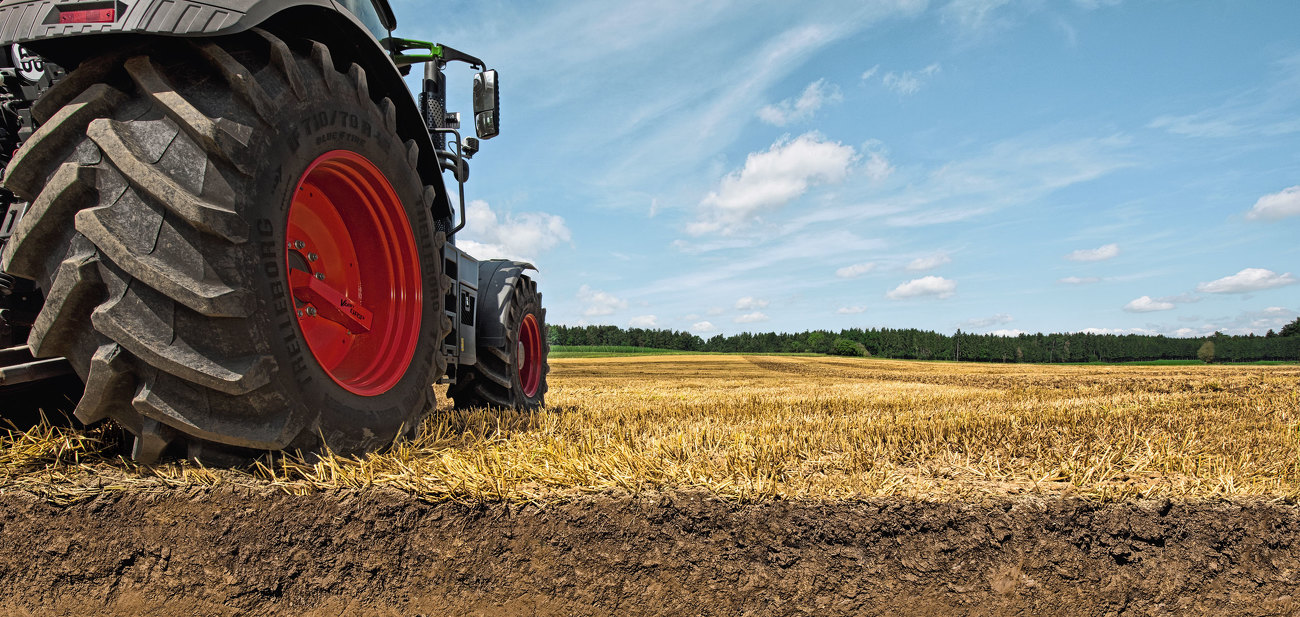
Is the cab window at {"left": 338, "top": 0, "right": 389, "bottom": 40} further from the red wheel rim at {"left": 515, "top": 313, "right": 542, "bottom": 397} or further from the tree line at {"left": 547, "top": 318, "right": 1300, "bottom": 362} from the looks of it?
the tree line at {"left": 547, "top": 318, "right": 1300, "bottom": 362}

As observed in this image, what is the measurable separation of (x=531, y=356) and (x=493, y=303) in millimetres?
1113

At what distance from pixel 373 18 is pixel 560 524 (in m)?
3.05

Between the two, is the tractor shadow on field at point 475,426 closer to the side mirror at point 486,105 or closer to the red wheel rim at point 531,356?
the red wheel rim at point 531,356

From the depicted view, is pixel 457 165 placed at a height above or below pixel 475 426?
above

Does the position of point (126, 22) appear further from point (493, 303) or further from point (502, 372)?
point (502, 372)

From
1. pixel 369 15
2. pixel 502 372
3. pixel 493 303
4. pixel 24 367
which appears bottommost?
pixel 502 372

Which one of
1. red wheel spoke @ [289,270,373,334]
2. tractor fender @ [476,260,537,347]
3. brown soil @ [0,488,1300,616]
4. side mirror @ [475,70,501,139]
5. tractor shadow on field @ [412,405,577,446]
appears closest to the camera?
brown soil @ [0,488,1300,616]

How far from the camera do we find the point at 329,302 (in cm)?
221

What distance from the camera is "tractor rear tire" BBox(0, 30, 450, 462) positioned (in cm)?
153

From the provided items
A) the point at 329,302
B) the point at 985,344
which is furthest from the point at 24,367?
the point at 985,344

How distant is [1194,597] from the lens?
5.79ft

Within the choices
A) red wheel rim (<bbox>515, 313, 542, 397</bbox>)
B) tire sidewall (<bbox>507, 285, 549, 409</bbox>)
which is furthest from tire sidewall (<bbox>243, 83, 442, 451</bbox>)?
red wheel rim (<bbox>515, 313, 542, 397</bbox>)

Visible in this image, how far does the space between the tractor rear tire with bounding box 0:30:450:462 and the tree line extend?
58881 millimetres

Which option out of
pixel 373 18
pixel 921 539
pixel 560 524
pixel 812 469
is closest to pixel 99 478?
pixel 560 524
